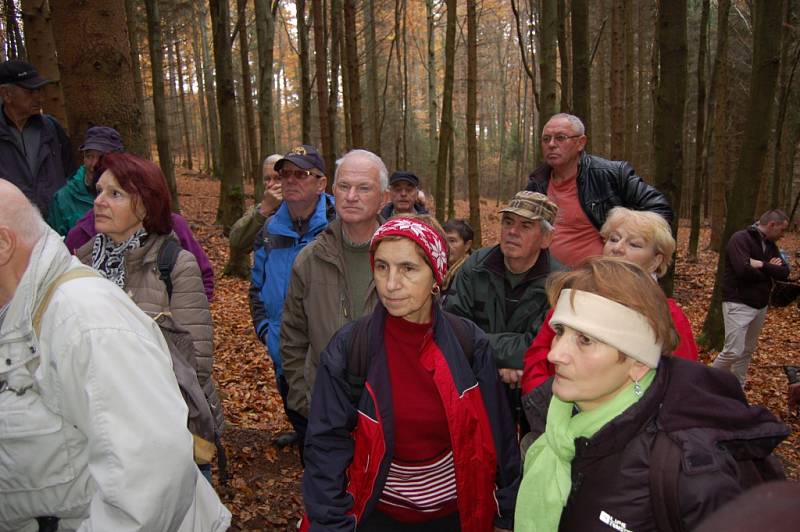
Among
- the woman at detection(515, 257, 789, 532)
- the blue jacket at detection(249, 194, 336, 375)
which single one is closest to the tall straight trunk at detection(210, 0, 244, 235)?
the blue jacket at detection(249, 194, 336, 375)

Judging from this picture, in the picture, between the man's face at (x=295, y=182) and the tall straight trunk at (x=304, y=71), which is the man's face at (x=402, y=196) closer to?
the man's face at (x=295, y=182)

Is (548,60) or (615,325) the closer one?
(615,325)

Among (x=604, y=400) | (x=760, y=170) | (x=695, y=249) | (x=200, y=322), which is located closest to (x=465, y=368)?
(x=604, y=400)

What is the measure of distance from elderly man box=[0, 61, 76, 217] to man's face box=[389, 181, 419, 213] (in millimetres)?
2918

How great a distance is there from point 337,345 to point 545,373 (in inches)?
38.7

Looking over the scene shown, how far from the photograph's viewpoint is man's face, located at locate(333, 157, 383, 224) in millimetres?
3016

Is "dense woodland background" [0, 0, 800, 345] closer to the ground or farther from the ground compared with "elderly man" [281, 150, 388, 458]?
farther from the ground

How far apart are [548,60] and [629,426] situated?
7630 mm

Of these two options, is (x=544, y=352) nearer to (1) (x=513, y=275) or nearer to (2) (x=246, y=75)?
(1) (x=513, y=275)

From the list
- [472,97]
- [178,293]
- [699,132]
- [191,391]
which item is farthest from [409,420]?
[699,132]

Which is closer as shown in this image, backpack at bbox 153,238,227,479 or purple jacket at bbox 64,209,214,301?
backpack at bbox 153,238,227,479

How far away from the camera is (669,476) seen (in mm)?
1433

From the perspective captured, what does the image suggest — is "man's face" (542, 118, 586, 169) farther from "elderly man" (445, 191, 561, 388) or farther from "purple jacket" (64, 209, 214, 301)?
"purple jacket" (64, 209, 214, 301)

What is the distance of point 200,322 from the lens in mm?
2789
